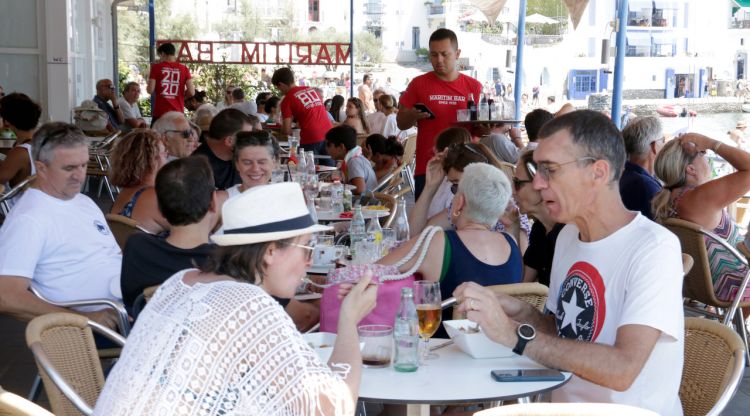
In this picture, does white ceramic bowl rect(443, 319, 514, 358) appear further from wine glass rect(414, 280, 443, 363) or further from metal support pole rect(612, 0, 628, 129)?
metal support pole rect(612, 0, 628, 129)

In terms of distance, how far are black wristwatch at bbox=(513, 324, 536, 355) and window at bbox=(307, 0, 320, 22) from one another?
60.2m

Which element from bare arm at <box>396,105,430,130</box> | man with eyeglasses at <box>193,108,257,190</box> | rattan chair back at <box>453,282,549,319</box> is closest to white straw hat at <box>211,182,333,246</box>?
rattan chair back at <box>453,282,549,319</box>

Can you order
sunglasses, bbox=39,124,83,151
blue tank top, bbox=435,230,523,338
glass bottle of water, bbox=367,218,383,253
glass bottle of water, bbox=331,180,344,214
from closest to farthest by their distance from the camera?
blue tank top, bbox=435,230,523,338, sunglasses, bbox=39,124,83,151, glass bottle of water, bbox=367,218,383,253, glass bottle of water, bbox=331,180,344,214

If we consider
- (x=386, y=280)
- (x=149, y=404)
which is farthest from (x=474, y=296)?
(x=149, y=404)

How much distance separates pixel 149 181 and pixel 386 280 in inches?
87.8

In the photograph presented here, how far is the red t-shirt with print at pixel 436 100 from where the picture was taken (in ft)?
23.0

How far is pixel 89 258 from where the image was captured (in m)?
4.01

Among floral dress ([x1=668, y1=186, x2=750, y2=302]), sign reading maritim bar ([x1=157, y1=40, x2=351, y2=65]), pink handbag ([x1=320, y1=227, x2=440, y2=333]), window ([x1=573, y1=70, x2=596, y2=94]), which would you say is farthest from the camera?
window ([x1=573, y1=70, x2=596, y2=94])

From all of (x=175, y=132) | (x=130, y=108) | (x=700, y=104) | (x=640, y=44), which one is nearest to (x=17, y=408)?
(x=175, y=132)

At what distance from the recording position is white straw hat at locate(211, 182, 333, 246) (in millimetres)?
2154

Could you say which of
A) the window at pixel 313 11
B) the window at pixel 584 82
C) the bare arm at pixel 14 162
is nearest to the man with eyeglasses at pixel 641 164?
the bare arm at pixel 14 162

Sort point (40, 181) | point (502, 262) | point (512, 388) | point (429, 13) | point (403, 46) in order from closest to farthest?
point (512, 388), point (502, 262), point (40, 181), point (403, 46), point (429, 13)

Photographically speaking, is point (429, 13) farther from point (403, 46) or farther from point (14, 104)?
point (14, 104)

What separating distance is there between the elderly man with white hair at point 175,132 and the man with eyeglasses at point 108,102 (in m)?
6.54
